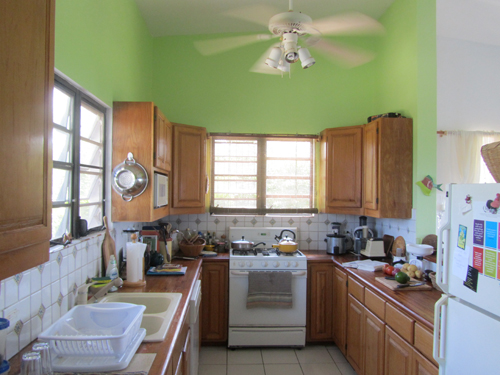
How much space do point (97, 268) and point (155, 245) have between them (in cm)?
71

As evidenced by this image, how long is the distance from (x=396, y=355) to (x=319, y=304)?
1222 millimetres

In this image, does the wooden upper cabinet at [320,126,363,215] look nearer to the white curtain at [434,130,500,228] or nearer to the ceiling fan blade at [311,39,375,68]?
the ceiling fan blade at [311,39,375,68]

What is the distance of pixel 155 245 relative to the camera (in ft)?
9.31

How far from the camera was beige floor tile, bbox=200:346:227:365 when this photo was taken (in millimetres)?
2988

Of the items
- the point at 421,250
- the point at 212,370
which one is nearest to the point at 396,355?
the point at 421,250

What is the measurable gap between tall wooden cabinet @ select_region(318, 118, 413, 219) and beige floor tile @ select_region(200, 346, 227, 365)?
1840 millimetres

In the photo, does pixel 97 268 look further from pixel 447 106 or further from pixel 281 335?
pixel 447 106

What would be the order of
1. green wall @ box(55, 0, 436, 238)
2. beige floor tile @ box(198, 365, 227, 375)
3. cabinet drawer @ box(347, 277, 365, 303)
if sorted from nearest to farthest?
1. cabinet drawer @ box(347, 277, 365, 303)
2. beige floor tile @ box(198, 365, 227, 375)
3. green wall @ box(55, 0, 436, 238)

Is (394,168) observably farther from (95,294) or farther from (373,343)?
(95,294)

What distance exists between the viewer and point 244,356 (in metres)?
3.09

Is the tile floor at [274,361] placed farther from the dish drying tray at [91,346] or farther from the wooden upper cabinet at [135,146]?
the dish drying tray at [91,346]

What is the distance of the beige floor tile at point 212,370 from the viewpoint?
110 inches

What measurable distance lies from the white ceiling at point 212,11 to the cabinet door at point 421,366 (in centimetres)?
309

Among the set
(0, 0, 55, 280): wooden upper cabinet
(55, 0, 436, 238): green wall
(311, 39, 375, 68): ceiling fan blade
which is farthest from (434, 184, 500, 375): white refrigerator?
(311, 39, 375, 68): ceiling fan blade
